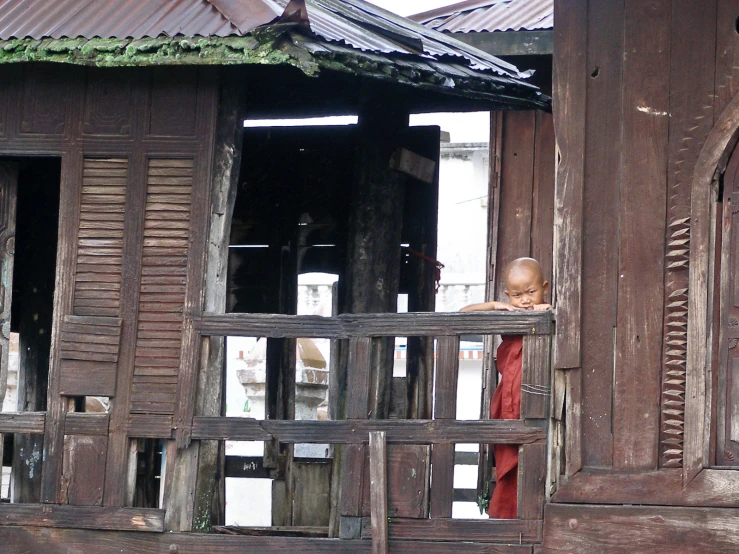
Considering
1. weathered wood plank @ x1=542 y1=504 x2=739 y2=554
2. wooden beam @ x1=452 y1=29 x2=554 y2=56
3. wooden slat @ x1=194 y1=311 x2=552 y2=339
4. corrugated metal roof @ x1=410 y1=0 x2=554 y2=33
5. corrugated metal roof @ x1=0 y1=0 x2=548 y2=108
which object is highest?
corrugated metal roof @ x1=410 y1=0 x2=554 y2=33

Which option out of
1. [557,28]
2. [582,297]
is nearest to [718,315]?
[582,297]

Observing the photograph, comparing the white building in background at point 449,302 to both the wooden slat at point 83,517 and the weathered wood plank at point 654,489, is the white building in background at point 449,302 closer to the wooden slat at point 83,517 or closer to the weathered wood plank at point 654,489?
the wooden slat at point 83,517

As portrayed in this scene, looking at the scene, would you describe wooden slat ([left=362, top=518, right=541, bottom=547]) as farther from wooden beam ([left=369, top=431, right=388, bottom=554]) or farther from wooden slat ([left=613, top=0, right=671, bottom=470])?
wooden slat ([left=613, top=0, right=671, bottom=470])

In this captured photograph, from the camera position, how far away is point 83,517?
711 cm

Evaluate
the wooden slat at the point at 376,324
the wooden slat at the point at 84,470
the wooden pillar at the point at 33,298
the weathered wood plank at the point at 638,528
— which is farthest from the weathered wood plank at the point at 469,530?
the wooden pillar at the point at 33,298

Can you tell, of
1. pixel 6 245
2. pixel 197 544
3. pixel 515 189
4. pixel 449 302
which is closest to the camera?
pixel 197 544

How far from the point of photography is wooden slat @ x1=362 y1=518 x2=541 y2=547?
6.59 m

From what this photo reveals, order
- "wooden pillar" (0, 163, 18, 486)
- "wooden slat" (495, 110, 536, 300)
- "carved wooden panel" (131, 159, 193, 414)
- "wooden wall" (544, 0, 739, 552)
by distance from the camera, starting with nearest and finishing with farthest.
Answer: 1. "wooden wall" (544, 0, 739, 552)
2. "carved wooden panel" (131, 159, 193, 414)
3. "wooden pillar" (0, 163, 18, 486)
4. "wooden slat" (495, 110, 536, 300)

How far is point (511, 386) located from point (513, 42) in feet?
11.1

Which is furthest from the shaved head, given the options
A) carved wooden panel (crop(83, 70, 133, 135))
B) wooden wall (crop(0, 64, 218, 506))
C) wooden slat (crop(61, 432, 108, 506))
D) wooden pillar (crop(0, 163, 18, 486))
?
wooden pillar (crop(0, 163, 18, 486))

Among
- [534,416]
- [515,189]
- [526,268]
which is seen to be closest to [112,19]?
[526,268]

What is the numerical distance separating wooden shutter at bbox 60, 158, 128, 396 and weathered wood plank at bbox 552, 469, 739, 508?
2551 millimetres

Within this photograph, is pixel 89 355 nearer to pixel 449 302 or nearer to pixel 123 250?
pixel 123 250

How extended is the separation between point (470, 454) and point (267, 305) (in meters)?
8.00
